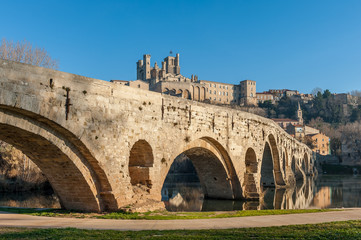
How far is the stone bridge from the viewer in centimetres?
1001

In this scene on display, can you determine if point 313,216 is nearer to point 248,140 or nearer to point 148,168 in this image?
point 148,168

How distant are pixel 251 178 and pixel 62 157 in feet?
44.6

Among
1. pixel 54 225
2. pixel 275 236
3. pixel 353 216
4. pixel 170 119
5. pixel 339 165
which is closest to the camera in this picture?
pixel 275 236

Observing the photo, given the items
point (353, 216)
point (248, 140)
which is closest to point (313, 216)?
point (353, 216)

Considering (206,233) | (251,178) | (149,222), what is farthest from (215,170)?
(206,233)

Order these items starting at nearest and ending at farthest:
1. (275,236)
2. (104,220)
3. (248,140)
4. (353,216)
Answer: (275,236), (104,220), (353,216), (248,140)

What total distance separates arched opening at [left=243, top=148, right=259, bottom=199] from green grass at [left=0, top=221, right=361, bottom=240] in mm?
12561

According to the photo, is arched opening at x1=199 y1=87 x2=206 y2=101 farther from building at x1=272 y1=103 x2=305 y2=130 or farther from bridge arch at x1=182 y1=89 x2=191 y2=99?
building at x1=272 y1=103 x2=305 y2=130

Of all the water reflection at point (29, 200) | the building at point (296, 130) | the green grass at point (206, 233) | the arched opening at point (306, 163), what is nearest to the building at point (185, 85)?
the building at point (296, 130)

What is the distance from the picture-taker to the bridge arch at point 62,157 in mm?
10094

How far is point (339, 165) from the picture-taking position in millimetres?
69250

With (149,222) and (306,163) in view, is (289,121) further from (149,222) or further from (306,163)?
(149,222)

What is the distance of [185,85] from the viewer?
99.6 m

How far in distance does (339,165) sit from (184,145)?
62.8 meters
